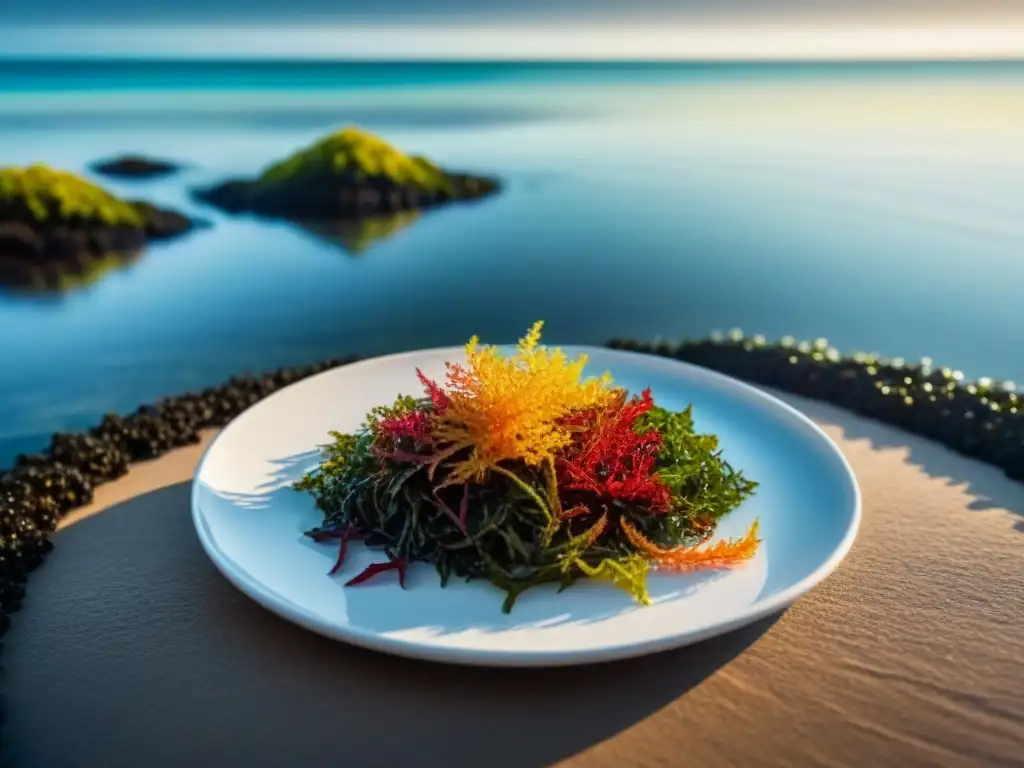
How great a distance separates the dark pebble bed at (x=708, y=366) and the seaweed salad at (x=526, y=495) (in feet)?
4.76

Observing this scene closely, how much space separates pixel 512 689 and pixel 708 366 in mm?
3655

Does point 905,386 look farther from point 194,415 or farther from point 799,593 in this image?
point 194,415

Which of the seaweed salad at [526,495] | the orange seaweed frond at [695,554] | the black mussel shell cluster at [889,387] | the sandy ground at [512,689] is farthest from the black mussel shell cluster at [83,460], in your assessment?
the black mussel shell cluster at [889,387]

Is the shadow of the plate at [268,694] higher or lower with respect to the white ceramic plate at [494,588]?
lower

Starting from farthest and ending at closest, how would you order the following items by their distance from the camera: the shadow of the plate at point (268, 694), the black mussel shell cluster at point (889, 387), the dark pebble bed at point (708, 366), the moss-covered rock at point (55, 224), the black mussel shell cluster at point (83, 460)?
the moss-covered rock at point (55, 224) < the black mussel shell cluster at point (889, 387) < the dark pebble bed at point (708, 366) < the black mussel shell cluster at point (83, 460) < the shadow of the plate at point (268, 694)

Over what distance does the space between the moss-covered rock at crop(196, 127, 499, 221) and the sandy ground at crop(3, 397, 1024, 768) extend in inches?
306

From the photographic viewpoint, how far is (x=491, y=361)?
10.9ft

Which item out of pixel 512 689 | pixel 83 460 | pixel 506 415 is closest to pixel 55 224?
pixel 83 460

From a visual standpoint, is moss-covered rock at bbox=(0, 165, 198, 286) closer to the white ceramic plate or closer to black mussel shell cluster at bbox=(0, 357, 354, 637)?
black mussel shell cluster at bbox=(0, 357, 354, 637)

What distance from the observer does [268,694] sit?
288cm

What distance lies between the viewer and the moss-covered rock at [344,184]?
1087cm

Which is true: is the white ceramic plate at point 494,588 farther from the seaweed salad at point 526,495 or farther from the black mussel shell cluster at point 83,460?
the black mussel shell cluster at point 83,460

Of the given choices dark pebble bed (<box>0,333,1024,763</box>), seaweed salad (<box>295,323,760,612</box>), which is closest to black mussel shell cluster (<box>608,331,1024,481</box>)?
dark pebble bed (<box>0,333,1024,763</box>)

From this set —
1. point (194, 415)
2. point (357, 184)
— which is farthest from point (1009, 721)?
point (357, 184)
